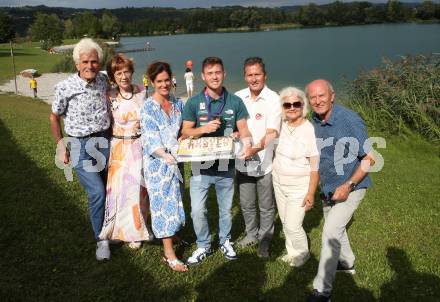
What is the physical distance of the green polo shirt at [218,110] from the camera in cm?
419

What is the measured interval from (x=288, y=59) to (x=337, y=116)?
144 ft

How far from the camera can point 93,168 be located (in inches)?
182

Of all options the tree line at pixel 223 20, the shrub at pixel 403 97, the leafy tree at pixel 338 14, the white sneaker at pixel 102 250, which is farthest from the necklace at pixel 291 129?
the leafy tree at pixel 338 14

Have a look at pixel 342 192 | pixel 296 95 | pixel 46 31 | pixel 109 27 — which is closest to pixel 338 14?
pixel 109 27

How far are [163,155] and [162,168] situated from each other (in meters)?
0.26

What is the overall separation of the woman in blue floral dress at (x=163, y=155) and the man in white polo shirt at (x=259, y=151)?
74cm

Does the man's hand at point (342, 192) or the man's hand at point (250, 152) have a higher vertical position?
the man's hand at point (250, 152)

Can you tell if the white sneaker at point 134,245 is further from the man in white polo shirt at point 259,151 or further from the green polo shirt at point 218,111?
the green polo shirt at point 218,111

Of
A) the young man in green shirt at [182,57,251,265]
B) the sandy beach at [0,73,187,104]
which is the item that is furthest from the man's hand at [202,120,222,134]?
the sandy beach at [0,73,187,104]

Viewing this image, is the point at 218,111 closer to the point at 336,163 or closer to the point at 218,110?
the point at 218,110

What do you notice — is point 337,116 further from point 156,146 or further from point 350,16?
point 350,16

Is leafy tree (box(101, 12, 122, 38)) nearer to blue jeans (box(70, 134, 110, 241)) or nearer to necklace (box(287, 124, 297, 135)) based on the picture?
blue jeans (box(70, 134, 110, 241))

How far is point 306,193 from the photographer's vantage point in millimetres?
4453

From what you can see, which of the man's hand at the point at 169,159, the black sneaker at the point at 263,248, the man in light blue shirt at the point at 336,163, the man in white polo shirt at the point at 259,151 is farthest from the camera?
the black sneaker at the point at 263,248
